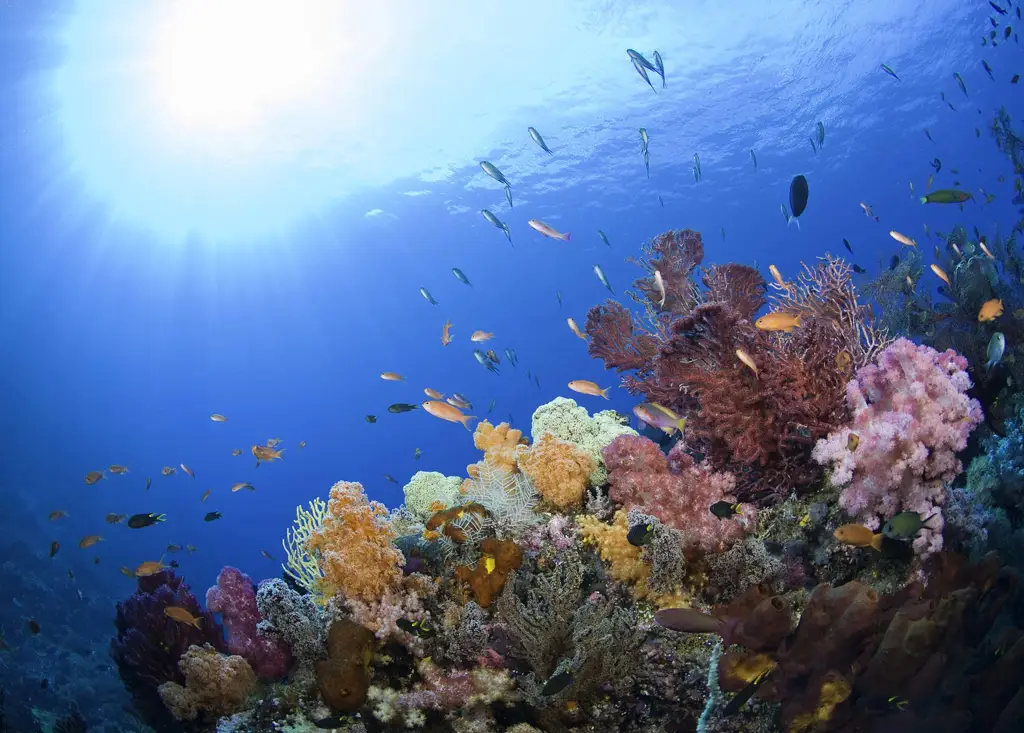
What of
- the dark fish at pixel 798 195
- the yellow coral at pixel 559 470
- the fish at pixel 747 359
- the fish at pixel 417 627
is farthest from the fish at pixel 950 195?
the fish at pixel 417 627

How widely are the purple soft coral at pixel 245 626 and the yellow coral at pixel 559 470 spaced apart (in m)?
3.01

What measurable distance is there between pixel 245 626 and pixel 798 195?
7187 millimetres

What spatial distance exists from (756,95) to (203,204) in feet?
132

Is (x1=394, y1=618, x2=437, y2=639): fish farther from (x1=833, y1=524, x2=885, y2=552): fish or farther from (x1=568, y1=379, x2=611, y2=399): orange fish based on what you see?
(x1=568, y1=379, x2=611, y2=399): orange fish

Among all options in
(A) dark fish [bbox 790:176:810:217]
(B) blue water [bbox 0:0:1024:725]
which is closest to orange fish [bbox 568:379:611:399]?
(A) dark fish [bbox 790:176:810:217]

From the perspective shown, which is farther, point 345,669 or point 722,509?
point 722,509

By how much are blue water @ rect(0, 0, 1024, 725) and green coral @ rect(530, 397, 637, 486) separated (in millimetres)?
4205

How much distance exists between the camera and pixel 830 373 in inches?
188

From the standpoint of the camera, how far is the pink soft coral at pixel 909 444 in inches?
154

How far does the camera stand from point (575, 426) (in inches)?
Result: 259

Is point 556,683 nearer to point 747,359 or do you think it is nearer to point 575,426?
point 747,359

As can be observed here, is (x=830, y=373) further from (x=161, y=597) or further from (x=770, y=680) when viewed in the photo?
(x=161, y=597)

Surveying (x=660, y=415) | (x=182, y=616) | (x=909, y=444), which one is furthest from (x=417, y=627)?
(x=909, y=444)

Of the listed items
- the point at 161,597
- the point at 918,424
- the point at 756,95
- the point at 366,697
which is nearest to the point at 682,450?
the point at 918,424
